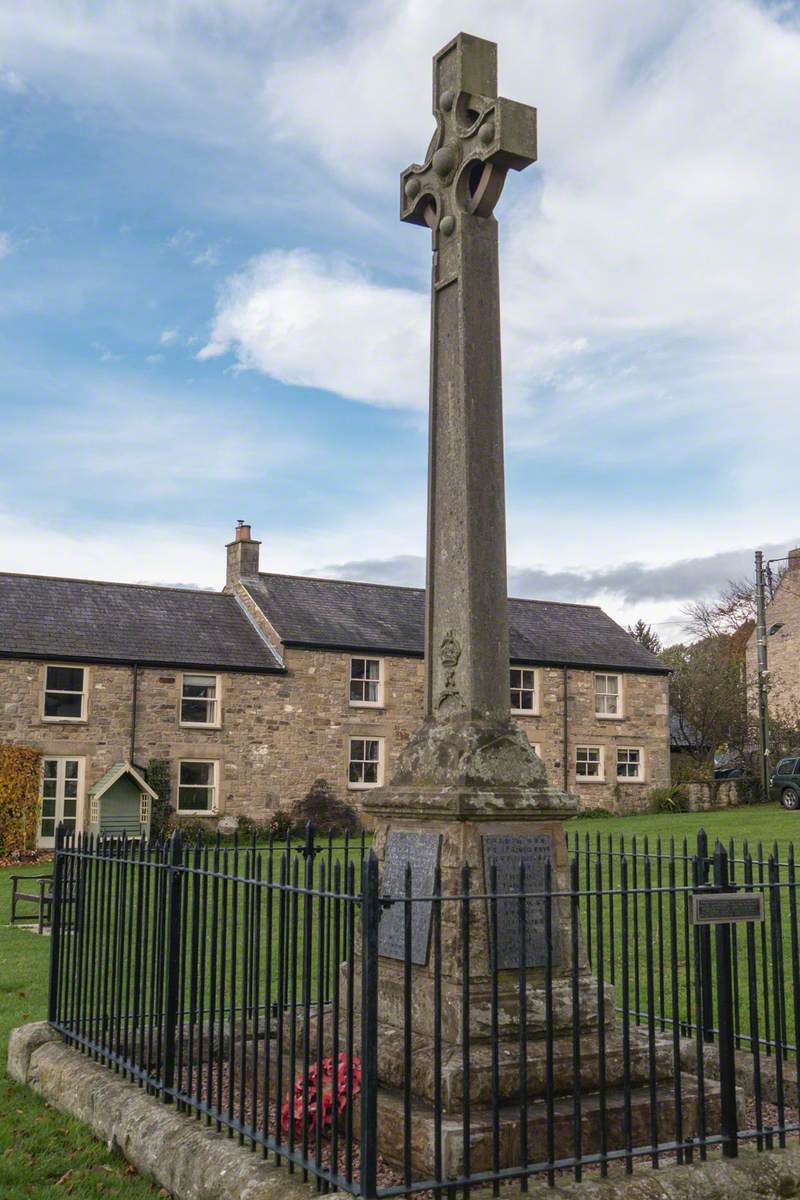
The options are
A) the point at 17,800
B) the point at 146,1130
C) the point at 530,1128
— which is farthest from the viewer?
the point at 17,800

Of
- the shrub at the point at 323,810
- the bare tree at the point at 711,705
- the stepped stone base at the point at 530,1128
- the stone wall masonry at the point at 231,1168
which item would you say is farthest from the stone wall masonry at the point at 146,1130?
the bare tree at the point at 711,705

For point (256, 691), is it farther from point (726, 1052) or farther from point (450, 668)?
point (726, 1052)


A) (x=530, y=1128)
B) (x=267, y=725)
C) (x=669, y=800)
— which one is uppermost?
(x=267, y=725)

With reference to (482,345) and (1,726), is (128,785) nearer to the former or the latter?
(1,726)

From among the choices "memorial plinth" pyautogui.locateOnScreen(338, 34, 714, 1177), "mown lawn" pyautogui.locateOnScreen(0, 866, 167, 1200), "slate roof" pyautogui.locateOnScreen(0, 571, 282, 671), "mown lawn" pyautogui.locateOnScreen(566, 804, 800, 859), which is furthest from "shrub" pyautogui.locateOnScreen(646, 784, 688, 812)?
"memorial plinth" pyautogui.locateOnScreen(338, 34, 714, 1177)

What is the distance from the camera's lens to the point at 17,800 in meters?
23.8

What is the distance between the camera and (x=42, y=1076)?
22.8 ft

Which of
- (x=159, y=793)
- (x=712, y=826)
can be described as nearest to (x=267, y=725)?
(x=159, y=793)

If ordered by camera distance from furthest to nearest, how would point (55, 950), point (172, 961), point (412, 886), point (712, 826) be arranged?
point (712, 826)
point (55, 950)
point (172, 961)
point (412, 886)

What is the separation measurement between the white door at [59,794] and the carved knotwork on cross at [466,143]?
65.4 ft

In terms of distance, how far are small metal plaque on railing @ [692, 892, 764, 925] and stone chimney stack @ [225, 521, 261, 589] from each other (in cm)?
2439

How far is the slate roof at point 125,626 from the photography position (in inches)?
987

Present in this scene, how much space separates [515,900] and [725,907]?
1.11 meters

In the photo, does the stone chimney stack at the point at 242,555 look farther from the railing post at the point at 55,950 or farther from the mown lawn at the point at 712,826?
the railing post at the point at 55,950
